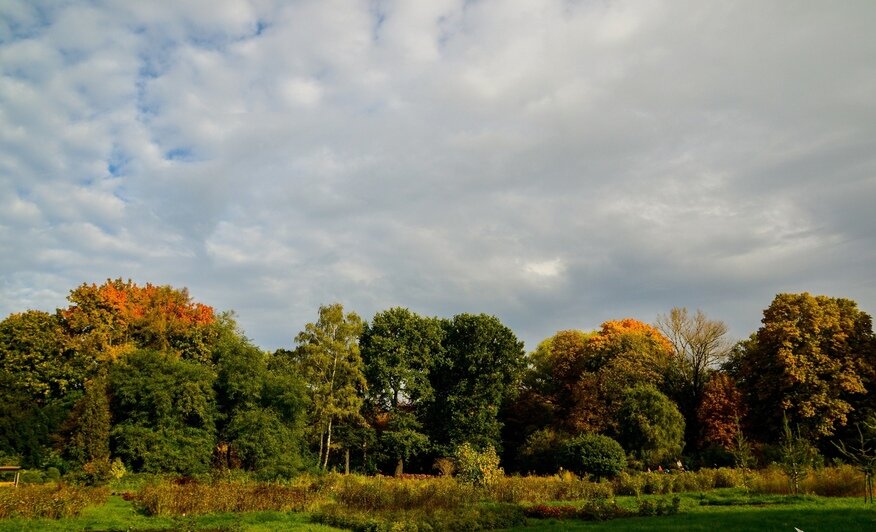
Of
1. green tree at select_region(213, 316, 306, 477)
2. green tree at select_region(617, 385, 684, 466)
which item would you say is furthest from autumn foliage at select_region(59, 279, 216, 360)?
green tree at select_region(617, 385, 684, 466)

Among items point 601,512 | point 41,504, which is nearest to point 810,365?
point 601,512

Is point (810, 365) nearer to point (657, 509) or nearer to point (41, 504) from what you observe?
point (657, 509)

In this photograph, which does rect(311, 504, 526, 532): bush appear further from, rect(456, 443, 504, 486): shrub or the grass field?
rect(456, 443, 504, 486): shrub

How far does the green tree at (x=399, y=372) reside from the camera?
45.2 m

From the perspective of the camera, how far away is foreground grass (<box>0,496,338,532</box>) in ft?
54.3

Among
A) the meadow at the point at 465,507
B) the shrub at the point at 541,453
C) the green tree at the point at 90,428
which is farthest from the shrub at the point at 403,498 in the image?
the green tree at the point at 90,428

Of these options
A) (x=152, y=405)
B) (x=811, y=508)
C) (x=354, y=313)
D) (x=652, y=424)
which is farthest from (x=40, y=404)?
(x=811, y=508)

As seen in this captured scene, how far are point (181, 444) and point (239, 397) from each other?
15.7 feet

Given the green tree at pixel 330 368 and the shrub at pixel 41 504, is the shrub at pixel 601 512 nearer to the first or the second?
the shrub at pixel 41 504

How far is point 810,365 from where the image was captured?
36.9 metres

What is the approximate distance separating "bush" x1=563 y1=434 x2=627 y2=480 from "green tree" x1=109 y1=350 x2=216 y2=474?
21.6 m

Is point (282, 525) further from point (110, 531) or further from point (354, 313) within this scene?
point (354, 313)

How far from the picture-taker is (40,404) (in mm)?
40438

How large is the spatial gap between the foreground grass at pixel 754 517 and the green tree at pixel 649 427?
13015mm
